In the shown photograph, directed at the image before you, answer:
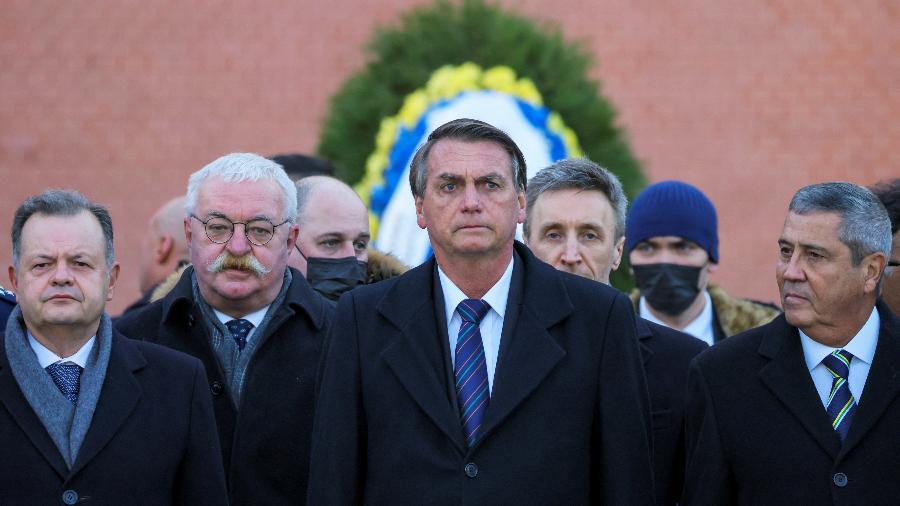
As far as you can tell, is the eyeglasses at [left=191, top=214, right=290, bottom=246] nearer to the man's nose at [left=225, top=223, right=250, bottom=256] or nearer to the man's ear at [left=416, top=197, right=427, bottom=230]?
the man's nose at [left=225, top=223, right=250, bottom=256]

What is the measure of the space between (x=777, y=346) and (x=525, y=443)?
2.70ft

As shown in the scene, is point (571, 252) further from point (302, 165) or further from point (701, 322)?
point (302, 165)

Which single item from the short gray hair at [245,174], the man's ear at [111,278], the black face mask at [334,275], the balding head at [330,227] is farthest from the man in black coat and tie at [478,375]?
the balding head at [330,227]

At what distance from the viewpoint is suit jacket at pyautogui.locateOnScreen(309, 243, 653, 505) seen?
10.4 ft

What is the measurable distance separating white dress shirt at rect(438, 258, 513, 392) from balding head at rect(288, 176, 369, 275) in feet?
4.77

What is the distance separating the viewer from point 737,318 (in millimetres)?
5363

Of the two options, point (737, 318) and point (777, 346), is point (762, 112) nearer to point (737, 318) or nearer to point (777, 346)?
point (737, 318)

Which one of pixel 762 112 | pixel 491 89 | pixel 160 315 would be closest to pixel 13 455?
pixel 160 315

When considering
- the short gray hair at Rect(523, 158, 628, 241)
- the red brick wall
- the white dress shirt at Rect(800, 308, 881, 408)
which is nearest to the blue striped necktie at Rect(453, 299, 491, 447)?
the white dress shirt at Rect(800, 308, 881, 408)

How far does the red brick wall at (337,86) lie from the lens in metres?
8.84

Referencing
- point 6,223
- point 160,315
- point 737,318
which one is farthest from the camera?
point 6,223

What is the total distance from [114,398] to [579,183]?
1885mm

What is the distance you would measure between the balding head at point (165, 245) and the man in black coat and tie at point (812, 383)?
318cm

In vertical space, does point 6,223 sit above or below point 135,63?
below
